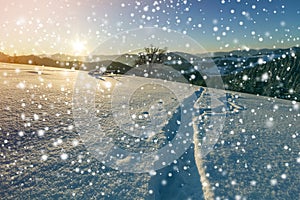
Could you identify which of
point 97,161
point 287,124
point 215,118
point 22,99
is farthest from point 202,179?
point 22,99

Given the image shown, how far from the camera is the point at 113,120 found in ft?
12.3

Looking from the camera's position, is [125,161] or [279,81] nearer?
[125,161]

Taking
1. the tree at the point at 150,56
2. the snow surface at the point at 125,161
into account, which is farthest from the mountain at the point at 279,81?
the tree at the point at 150,56

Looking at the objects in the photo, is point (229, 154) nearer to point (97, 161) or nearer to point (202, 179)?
point (202, 179)

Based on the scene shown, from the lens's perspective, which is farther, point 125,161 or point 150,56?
point 150,56

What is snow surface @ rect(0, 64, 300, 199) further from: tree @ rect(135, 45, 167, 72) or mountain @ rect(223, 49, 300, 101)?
tree @ rect(135, 45, 167, 72)

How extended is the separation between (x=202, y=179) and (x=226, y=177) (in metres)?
0.27

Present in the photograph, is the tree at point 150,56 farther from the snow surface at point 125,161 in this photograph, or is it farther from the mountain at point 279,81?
Result: the snow surface at point 125,161

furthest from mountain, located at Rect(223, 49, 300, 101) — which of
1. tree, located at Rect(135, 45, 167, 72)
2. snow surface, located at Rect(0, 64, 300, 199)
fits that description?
tree, located at Rect(135, 45, 167, 72)

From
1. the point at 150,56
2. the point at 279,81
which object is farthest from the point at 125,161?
the point at 150,56

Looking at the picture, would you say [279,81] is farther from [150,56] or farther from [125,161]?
[150,56]

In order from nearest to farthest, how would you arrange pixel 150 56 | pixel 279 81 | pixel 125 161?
pixel 125 161, pixel 279 81, pixel 150 56

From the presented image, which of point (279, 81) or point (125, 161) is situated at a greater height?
point (279, 81)

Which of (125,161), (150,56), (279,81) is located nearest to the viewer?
(125,161)
